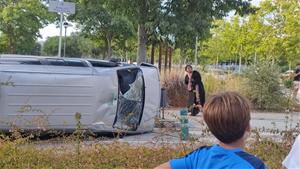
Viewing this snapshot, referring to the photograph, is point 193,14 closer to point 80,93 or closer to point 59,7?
point 59,7

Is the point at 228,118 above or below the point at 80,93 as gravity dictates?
above

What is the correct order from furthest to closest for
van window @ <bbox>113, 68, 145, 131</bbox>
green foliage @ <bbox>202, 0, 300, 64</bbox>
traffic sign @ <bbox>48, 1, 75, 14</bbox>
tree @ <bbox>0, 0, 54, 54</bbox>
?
tree @ <bbox>0, 0, 54, 54</bbox>
green foliage @ <bbox>202, 0, 300, 64</bbox>
traffic sign @ <bbox>48, 1, 75, 14</bbox>
van window @ <bbox>113, 68, 145, 131</bbox>

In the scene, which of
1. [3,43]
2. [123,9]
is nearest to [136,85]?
[123,9]

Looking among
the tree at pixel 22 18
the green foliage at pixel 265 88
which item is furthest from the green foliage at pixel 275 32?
the tree at pixel 22 18

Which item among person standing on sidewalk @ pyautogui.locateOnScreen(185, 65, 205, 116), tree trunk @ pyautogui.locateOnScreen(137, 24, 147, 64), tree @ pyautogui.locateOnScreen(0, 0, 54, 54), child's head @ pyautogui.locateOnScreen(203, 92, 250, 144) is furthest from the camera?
tree @ pyautogui.locateOnScreen(0, 0, 54, 54)

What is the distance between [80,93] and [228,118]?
25.6ft

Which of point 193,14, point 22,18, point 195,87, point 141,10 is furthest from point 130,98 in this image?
point 22,18

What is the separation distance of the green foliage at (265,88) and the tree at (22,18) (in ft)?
67.6

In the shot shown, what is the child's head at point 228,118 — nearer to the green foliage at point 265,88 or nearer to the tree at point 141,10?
the tree at point 141,10

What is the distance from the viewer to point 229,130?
212 cm

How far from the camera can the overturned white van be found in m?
9.15

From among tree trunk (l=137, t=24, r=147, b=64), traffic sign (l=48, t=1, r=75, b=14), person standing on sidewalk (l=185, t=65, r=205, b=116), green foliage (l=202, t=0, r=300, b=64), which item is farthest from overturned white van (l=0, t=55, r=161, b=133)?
green foliage (l=202, t=0, r=300, b=64)

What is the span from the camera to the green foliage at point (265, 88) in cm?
1883

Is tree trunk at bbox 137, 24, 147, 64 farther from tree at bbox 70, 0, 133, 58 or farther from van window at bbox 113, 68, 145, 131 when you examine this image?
tree at bbox 70, 0, 133, 58
